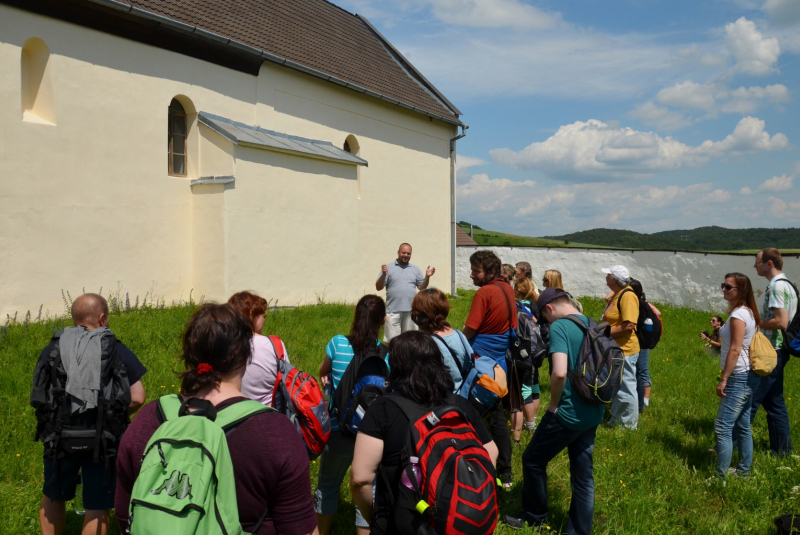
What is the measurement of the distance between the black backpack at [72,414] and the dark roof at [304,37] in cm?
811

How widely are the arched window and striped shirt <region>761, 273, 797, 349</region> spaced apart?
10.0 metres

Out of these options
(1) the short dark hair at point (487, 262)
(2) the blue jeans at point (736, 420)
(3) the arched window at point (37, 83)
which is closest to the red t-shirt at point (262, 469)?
(1) the short dark hair at point (487, 262)

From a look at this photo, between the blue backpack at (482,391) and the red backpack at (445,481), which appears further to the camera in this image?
the blue backpack at (482,391)

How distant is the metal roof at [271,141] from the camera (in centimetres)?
1098

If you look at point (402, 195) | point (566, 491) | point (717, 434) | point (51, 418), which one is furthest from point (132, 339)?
point (402, 195)

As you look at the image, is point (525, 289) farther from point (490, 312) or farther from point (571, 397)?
point (571, 397)

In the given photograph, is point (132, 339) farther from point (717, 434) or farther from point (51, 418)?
point (717, 434)

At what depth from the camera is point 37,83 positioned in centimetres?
916

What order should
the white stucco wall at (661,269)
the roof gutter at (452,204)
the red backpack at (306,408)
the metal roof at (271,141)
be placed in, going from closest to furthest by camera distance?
1. the red backpack at (306,408)
2. the metal roof at (271,141)
3. the white stucco wall at (661,269)
4. the roof gutter at (452,204)

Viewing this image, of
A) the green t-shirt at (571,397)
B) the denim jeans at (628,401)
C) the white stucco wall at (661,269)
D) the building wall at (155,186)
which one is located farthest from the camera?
the white stucco wall at (661,269)

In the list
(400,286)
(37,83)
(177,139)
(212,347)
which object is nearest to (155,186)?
(177,139)

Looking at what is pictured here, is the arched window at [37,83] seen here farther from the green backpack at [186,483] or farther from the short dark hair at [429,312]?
the green backpack at [186,483]

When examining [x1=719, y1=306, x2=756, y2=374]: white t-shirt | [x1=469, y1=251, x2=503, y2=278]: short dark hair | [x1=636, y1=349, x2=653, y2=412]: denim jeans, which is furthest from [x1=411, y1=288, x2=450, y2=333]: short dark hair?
[x1=636, y1=349, x2=653, y2=412]: denim jeans

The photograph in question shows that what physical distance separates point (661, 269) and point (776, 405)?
13.3 meters
